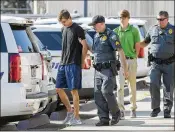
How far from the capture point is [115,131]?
8656 mm

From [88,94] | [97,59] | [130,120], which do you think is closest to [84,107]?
[88,94]

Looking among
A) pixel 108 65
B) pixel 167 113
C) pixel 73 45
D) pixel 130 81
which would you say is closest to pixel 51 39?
pixel 130 81

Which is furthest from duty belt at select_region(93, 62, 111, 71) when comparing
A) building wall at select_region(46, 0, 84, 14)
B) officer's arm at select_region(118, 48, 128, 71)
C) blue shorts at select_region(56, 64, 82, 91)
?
building wall at select_region(46, 0, 84, 14)

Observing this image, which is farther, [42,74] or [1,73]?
[42,74]

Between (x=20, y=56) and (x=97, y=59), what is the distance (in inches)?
54.6

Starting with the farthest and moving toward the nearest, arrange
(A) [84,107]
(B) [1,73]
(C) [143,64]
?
(C) [143,64] < (A) [84,107] < (B) [1,73]

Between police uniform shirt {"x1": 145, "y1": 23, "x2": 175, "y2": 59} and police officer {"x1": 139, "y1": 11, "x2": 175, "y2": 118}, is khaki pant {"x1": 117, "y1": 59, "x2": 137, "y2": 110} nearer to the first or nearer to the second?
police officer {"x1": 139, "y1": 11, "x2": 175, "y2": 118}

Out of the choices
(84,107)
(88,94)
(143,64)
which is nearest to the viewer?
(88,94)

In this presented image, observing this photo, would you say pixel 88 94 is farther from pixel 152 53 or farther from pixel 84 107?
pixel 152 53

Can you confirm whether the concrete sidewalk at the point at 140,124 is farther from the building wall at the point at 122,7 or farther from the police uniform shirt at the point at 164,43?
the building wall at the point at 122,7

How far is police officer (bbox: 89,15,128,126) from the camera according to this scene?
901 centimetres

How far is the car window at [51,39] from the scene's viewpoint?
12.1 meters

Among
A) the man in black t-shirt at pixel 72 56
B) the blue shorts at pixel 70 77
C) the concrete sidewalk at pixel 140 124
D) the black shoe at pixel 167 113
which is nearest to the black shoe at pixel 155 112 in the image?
the concrete sidewalk at pixel 140 124

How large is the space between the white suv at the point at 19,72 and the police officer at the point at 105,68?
0.85 metres
